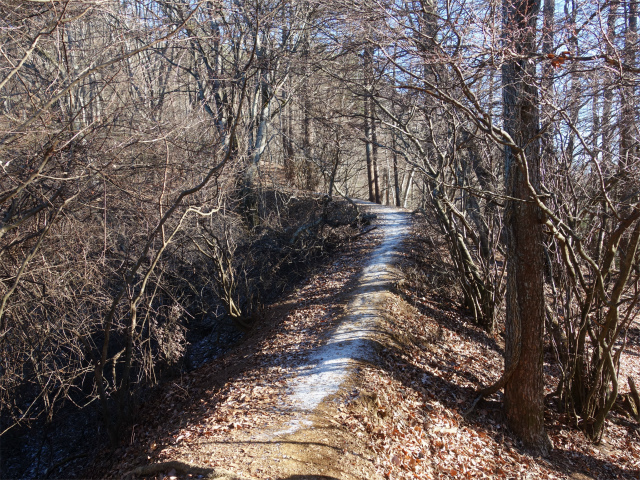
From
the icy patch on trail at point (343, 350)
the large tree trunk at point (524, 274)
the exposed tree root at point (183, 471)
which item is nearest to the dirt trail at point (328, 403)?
the icy patch on trail at point (343, 350)

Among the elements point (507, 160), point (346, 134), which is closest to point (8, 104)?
point (507, 160)

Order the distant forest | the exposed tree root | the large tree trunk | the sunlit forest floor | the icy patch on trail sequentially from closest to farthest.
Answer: the exposed tree root → the sunlit forest floor → the distant forest → the icy patch on trail → the large tree trunk

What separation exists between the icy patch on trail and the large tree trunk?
215 centimetres

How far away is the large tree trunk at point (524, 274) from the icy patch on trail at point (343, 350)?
2.15 m

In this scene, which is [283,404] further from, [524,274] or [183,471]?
[524,274]

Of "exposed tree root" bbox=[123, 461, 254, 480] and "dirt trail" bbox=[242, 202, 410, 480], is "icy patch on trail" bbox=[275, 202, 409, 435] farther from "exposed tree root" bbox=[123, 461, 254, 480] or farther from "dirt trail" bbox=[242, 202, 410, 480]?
"exposed tree root" bbox=[123, 461, 254, 480]

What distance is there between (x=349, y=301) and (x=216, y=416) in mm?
4347

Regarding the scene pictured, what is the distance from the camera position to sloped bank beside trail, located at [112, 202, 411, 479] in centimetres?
442

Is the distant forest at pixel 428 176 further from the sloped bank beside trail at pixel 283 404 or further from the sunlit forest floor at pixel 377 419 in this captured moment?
the sloped bank beside trail at pixel 283 404

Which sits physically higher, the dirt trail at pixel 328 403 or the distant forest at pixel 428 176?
the distant forest at pixel 428 176

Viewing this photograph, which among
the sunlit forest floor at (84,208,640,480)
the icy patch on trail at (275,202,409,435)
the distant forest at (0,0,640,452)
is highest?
the distant forest at (0,0,640,452)

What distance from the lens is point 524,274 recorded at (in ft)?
19.8

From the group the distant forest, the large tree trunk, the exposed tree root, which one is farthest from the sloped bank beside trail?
the large tree trunk

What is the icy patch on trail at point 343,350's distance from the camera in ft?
18.9
